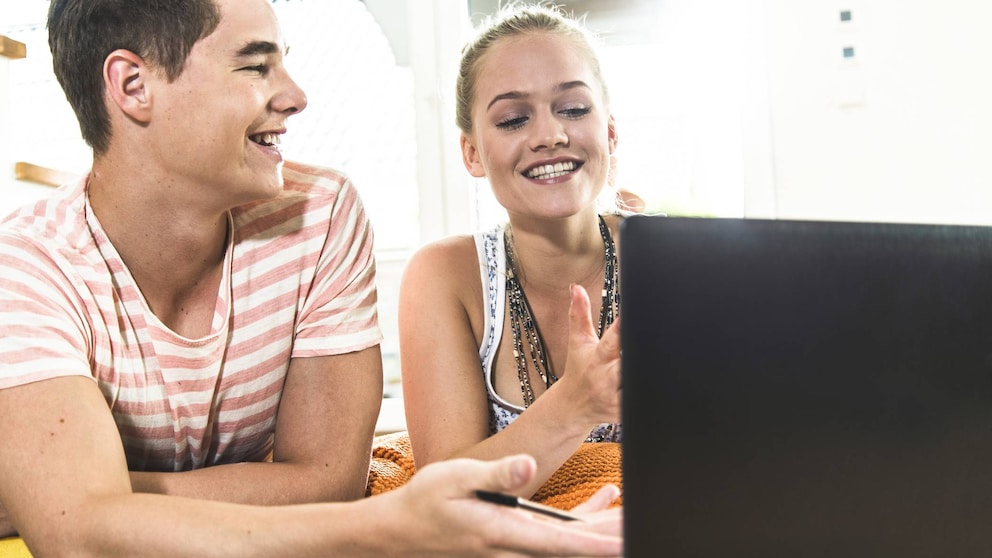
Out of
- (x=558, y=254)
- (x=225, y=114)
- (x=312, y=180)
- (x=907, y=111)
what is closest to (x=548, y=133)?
(x=558, y=254)

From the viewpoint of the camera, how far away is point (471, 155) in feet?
5.10

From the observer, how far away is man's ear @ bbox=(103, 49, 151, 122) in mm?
1104

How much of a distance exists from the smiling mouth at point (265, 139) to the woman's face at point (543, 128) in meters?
0.36

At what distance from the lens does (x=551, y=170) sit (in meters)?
1.37

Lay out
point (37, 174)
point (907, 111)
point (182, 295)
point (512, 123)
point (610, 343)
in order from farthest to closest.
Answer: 1. point (907, 111)
2. point (37, 174)
3. point (512, 123)
4. point (182, 295)
5. point (610, 343)

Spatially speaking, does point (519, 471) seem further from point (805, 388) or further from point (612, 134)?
point (612, 134)

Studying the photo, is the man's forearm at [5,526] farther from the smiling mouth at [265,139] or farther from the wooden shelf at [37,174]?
→ the wooden shelf at [37,174]

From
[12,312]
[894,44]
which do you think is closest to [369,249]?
[12,312]

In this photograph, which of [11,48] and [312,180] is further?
[11,48]

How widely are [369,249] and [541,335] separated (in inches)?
12.9

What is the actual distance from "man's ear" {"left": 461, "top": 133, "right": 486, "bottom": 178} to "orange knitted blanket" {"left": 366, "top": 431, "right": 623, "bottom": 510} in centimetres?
50

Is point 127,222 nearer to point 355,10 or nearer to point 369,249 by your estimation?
point 369,249

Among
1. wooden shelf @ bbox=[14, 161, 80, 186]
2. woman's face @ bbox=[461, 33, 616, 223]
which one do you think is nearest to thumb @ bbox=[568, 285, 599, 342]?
woman's face @ bbox=[461, 33, 616, 223]

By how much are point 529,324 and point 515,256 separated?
0.43 ft
